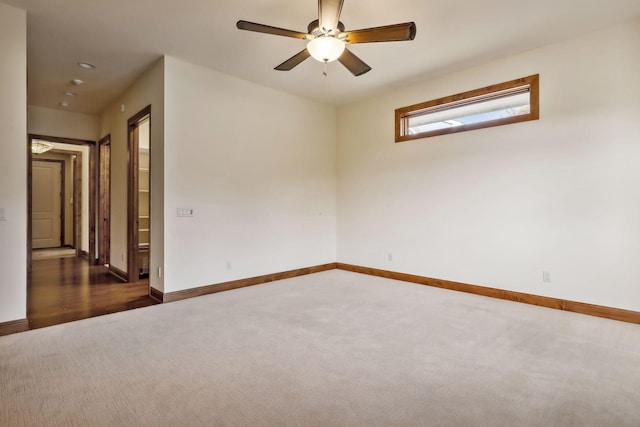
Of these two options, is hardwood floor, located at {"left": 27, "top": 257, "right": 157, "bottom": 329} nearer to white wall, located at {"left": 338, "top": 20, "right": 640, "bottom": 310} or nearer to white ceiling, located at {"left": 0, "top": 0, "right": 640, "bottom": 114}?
white ceiling, located at {"left": 0, "top": 0, "right": 640, "bottom": 114}

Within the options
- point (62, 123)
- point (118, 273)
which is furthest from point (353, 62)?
point (62, 123)

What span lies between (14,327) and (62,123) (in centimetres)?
450

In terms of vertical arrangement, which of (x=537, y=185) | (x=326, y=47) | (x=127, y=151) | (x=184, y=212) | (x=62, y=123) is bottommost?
(x=184, y=212)

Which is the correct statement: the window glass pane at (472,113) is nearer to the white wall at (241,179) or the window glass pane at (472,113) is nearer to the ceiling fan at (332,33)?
the white wall at (241,179)

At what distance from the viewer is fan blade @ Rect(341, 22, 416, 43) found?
2.37 m

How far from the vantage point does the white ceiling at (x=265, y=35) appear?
9.68 ft

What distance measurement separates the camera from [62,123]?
601cm

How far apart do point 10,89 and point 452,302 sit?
194 inches

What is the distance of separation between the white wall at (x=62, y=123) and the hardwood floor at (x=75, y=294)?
2.43m

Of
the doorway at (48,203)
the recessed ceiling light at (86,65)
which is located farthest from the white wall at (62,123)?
the doorway at (48,203)

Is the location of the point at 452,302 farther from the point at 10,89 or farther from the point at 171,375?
the point at 10,89

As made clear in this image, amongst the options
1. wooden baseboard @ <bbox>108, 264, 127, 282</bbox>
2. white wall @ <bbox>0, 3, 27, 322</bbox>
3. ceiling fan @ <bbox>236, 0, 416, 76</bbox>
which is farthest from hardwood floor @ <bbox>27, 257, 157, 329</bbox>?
ceiling fan @ <bbox>236, 0, 416, 76</bbox>

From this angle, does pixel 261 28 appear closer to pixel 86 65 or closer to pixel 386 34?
pixel 386 34

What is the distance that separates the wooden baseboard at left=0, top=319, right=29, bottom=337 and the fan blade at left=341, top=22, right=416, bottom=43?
3751 mm
